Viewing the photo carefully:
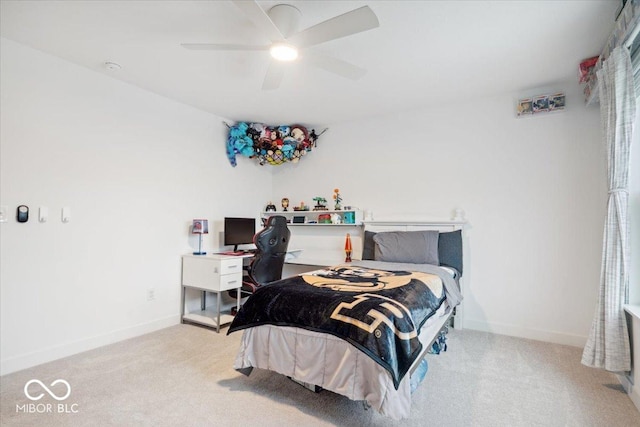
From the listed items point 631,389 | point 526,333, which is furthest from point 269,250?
point 631,389

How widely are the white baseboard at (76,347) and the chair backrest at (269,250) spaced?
1.20m


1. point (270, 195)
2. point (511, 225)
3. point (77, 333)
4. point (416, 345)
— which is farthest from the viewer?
point (270, 195)

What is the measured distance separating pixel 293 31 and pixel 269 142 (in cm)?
224

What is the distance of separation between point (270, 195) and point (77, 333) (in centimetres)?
290

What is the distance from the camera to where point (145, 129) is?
334 cm

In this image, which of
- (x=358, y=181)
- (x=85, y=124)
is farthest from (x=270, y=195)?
(x=85, y=124)

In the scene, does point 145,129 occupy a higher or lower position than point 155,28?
lower

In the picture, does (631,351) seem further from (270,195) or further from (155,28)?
(270,195)

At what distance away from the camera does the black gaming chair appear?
3061mm

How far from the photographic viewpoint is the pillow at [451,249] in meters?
3.30

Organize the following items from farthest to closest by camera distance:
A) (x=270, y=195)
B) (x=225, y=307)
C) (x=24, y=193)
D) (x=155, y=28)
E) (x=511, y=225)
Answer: (x=270, y=195) < (x=225, y=307) < (x=511, y=225) < (x=24, y=193) < (x=155, y=28)

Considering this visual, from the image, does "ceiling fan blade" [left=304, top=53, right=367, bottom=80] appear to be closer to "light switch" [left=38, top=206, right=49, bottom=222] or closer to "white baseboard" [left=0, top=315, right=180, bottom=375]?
"light switch" [left=38, top=206, right=49, bottom=222]

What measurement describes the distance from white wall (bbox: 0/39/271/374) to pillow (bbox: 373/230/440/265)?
221 cm

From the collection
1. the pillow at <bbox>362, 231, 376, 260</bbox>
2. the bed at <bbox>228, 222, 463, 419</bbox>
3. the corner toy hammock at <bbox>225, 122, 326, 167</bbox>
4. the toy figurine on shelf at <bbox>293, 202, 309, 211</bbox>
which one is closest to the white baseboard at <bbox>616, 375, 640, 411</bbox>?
the bed at <bbox>228, 222, 463, 419</bbox>
